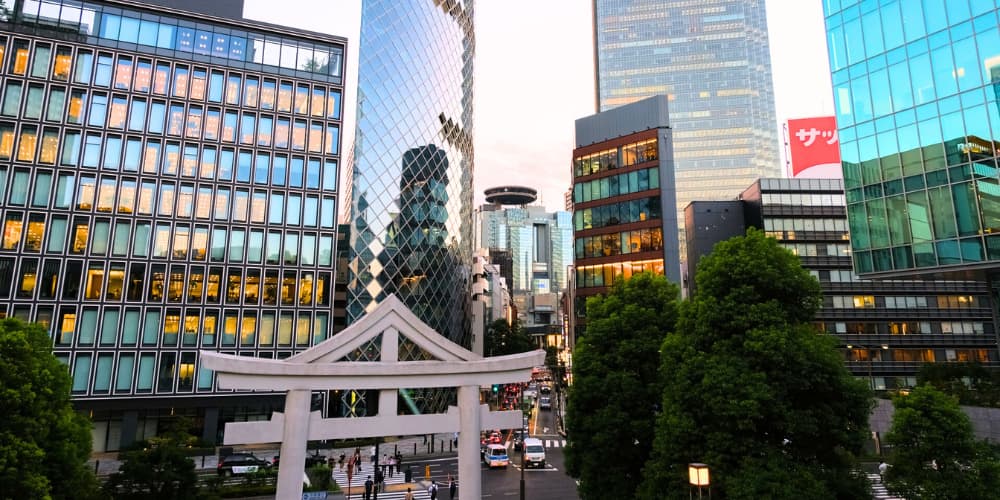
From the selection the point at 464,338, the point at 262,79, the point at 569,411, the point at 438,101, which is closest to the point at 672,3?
the point at 438,101

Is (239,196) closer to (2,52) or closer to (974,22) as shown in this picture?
(2,52)

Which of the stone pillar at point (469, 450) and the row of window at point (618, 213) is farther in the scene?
the row of window at point (618, 213)

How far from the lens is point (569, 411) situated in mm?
19156

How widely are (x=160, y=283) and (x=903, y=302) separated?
79.3m

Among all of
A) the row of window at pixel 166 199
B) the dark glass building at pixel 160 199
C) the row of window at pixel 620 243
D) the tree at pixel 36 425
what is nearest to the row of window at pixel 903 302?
the row of window at pixel 620 243

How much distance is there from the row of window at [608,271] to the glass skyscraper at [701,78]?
280 ft

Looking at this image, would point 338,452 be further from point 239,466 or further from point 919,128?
point 919,128

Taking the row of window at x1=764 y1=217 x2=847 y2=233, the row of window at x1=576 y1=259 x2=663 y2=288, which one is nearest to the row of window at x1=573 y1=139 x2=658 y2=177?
the row of window at x1=576 y1=259 x2=663 y2=288

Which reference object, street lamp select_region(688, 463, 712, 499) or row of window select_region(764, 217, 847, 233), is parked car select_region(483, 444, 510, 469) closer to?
street lamp select_region(688, 463, 712, 499)

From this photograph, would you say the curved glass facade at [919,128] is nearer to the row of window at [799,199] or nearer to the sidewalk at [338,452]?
the sidewalk at [338,452]

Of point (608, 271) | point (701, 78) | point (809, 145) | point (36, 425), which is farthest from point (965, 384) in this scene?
point (701, 78)

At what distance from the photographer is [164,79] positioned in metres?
48.0

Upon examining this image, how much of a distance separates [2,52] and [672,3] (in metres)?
147

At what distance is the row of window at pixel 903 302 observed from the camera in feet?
207
